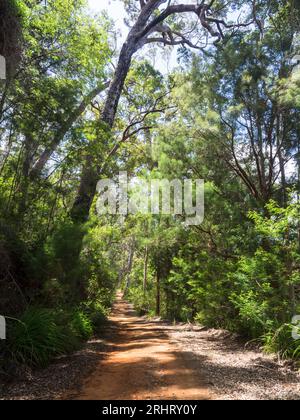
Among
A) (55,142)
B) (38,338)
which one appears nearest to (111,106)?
(55,142)

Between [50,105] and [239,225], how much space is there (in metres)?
4.99

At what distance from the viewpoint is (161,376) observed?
194 inches

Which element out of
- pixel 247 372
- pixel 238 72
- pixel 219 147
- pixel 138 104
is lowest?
pixel 247 372

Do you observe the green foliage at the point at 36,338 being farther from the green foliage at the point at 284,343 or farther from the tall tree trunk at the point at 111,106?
the green foliage at the point at 284,343

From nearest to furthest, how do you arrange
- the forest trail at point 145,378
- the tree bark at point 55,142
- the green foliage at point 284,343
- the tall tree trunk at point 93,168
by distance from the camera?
the forest trail at point 145,378 → the green foliage at point 284,343 → the tree bark at point 55,142 → the tall tree trunk at point 93,168

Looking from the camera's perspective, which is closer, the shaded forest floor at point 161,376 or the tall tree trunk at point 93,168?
the shaded forest floor at point 161,376

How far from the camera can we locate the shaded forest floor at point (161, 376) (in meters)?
4.09

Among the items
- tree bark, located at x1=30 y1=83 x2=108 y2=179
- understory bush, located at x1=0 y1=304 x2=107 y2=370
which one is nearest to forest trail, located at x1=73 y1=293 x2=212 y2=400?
understory bush, located at x1=0 y1=304 x2=107 y2=370

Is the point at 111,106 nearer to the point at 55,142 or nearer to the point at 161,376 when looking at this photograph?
the point at 55,142

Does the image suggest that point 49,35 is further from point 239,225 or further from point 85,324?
point 85,324

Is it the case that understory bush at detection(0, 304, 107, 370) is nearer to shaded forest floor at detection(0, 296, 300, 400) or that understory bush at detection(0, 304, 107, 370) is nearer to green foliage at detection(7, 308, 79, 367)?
green foliage at detection(7, 308, 79, 367)

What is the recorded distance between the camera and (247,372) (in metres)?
5.26

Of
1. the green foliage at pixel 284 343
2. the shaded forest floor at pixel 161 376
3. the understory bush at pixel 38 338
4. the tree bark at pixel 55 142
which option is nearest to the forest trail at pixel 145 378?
the shaded forest floor at pixel 161 376
